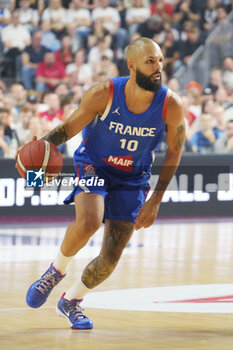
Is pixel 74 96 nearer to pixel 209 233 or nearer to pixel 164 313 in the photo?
pixel 209 233

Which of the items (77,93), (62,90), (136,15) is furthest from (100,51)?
(77,93)

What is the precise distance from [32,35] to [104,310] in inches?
398

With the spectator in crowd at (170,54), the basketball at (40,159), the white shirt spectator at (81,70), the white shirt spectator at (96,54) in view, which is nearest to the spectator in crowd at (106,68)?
the white shirt spectator at (81,70)

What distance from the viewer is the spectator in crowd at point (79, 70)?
1608 centimetres

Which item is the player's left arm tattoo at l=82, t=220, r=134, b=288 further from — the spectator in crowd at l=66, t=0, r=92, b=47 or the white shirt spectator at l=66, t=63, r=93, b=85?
the spectator in crowd at l=66, t=0, r=92, b=47

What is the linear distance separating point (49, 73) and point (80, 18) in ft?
5.31

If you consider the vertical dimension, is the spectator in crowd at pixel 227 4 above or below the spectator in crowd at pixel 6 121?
above

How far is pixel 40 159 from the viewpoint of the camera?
5977mm

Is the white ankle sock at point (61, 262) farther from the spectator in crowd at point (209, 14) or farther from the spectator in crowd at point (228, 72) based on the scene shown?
the spectator in crowd at point (209, 14)

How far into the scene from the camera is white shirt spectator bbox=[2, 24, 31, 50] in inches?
637

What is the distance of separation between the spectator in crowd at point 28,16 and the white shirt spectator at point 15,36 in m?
0.23

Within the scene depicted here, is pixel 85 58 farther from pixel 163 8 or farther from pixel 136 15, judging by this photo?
pixel 163 8

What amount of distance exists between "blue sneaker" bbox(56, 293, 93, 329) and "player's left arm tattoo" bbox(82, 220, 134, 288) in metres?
0.21

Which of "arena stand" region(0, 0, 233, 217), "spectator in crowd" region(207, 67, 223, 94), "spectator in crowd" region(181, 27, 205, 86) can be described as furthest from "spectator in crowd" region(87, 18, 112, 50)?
"spectator in crowd" region(207, 67, 223, 94)
